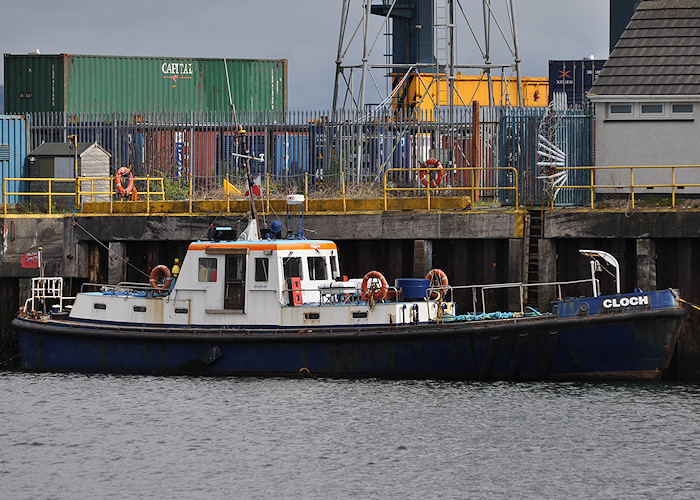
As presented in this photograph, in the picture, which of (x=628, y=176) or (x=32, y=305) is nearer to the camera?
(x=32, y=305)

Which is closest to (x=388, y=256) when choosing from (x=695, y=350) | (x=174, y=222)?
(x=174, y=222)

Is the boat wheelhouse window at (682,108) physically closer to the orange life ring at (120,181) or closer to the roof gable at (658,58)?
the roof gable at (658,58)

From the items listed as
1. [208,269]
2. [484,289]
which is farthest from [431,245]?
[208,269]

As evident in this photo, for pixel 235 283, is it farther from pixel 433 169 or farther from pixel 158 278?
pixel 433 169

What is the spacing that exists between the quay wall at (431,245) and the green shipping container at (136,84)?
1376cm

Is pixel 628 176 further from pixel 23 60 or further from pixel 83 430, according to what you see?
pixel 23 60

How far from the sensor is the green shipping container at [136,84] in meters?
41.2

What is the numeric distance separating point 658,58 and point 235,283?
11630 millimetres

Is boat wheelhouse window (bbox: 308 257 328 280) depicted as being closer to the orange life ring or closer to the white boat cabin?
Answer: the white boat cabin

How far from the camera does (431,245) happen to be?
2594 cm

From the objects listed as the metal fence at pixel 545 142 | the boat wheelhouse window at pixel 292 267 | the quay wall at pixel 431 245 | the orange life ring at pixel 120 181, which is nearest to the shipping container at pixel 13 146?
the orange life ring at pixel 120 181

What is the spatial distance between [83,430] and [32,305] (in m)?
6.51

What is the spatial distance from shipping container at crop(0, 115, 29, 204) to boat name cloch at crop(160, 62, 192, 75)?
285 inches

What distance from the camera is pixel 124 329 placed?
957 inches
